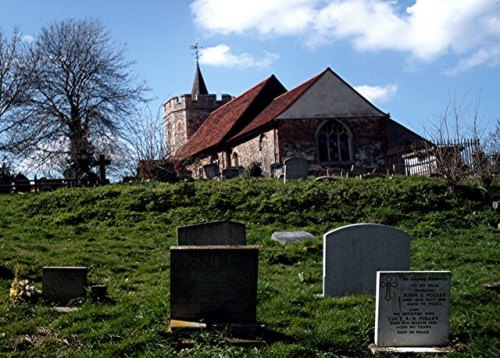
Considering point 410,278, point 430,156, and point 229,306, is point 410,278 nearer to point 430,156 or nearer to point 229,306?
point 229,306

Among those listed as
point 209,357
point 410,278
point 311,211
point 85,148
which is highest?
point 85,148

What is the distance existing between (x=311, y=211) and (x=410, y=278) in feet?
34.2

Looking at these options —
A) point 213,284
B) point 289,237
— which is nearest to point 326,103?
point 289,237

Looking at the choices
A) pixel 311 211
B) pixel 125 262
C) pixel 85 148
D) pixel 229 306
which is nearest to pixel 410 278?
pixel 229 306

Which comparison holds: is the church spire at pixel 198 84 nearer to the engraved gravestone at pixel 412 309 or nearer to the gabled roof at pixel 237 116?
the gabled roof at pixel 237 116

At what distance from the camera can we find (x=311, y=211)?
16.8 metres

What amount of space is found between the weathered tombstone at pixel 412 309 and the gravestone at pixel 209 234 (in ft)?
12.2

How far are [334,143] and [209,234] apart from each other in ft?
72.0

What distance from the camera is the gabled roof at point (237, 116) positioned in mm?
35781

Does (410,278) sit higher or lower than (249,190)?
lower

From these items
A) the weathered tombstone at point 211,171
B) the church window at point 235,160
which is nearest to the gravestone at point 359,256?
the weathered tombstone at point 211,171

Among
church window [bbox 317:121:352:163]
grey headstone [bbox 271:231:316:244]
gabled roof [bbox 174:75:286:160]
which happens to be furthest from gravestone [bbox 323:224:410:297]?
gabled roof [bbox 174:75:286:160]

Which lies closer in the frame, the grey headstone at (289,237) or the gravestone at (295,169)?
the grey headstone at (289,237)

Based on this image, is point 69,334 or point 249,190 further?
point 249,190
